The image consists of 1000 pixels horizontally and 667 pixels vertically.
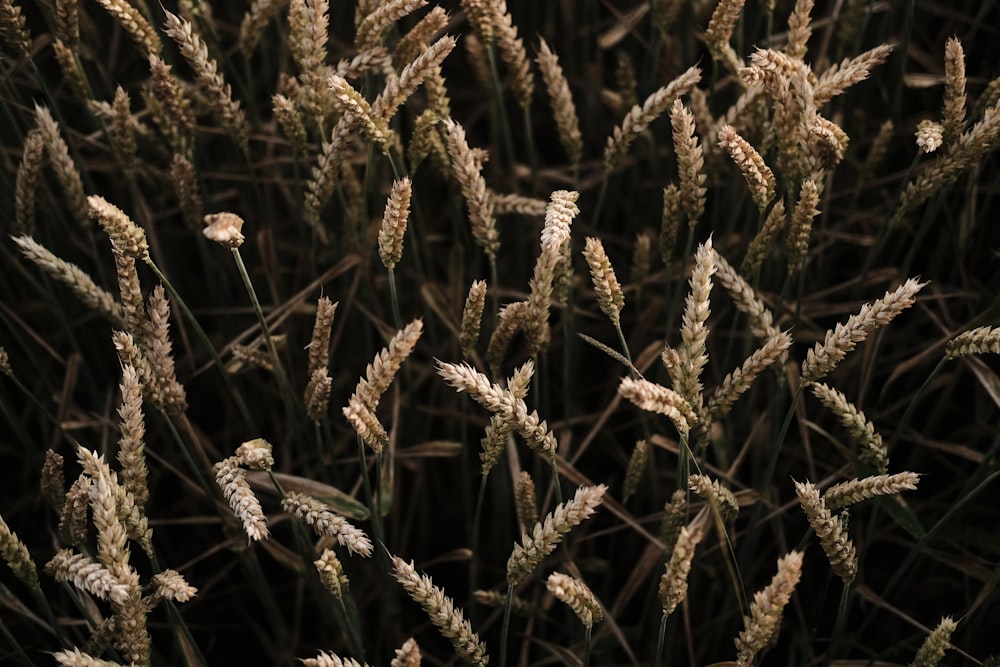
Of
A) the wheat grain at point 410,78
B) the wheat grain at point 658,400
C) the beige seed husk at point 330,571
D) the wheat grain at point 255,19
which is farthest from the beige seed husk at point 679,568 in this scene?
the wheat grain at point 255,19

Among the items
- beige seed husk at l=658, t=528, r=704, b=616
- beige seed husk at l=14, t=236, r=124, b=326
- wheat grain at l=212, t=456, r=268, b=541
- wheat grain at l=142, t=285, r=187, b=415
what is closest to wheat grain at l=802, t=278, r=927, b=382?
beige seed husk at l=658, t=528, r=704, b=616

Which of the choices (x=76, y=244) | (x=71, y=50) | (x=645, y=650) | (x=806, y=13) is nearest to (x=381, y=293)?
(x=76, y=244)

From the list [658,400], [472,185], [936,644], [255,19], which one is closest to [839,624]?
[936,644]

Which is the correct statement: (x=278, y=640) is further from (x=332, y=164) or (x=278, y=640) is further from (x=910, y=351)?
(x=910, y=351)

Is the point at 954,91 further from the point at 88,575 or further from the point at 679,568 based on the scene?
the point at 88,575

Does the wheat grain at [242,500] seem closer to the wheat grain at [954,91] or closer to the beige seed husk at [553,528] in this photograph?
the beige seed husk at [553,528]

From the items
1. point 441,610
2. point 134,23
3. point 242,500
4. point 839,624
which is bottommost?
point 839,624
